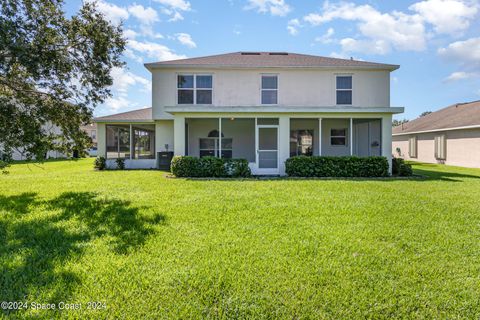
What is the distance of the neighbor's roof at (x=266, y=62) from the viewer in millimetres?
15406

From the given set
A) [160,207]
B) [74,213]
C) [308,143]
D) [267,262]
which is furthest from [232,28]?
[267,262]

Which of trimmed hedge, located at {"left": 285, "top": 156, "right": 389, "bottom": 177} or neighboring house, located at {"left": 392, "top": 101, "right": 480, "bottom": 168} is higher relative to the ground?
neighboring house, located at {"left": 392, "top": 101, "right": 480, "bottom": 168}

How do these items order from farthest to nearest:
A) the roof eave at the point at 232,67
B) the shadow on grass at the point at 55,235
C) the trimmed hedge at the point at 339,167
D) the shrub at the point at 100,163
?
the shrub at the point at 100,163, the roof eave at the point at 232,67, the trimmed hedge at the point at 339,167, the shadow on grass at the point at 55,235

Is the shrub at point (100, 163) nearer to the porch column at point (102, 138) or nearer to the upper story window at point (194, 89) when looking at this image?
the porch column at point (102, 138)

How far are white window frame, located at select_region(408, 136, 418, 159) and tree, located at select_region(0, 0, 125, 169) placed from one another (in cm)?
2653

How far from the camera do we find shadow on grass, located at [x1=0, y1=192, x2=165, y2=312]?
3243mm

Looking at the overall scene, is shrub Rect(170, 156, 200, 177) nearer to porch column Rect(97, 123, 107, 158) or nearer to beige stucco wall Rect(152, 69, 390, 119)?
beige stucco wall Rect(152, 69, 390, 119)

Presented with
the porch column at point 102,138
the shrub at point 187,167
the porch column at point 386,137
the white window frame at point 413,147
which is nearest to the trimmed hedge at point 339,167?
the porch column at point 386,137

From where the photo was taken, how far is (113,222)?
5633 millimetres

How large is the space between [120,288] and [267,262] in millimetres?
1919

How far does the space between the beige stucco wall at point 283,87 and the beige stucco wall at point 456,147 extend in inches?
337

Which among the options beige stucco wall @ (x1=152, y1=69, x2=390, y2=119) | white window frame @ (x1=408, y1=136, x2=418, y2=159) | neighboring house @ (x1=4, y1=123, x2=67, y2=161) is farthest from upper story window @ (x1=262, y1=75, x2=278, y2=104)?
white window frame @ (x1=408, y1=136, x2=418, y2=159)

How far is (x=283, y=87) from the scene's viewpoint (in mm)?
15812

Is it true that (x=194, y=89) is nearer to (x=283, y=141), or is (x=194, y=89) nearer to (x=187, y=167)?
(x=187, y=167)
